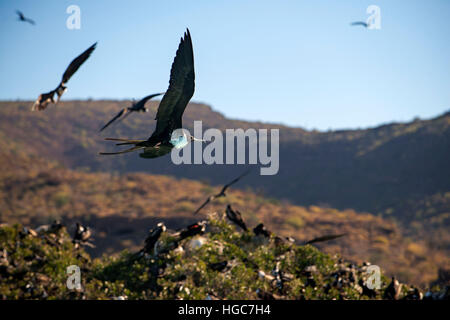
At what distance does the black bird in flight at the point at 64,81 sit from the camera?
745 cm

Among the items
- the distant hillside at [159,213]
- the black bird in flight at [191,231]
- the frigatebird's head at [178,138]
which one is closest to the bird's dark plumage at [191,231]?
the black bird in flight at [191,231]

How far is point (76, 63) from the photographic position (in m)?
7.49

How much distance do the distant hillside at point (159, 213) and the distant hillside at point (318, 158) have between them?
165 inches

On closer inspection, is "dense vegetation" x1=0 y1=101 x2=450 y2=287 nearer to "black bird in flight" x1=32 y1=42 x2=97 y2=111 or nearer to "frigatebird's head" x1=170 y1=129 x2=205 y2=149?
"black bird in flight" x1=32 y1=42 x2=97 y2=111

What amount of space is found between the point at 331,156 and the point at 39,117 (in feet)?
117

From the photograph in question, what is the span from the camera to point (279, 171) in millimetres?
46156

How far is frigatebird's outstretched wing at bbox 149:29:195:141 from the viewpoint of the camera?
5.18 meters

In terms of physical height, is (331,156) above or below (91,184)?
above

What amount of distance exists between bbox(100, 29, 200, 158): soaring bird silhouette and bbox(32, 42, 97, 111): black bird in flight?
2.81 metres

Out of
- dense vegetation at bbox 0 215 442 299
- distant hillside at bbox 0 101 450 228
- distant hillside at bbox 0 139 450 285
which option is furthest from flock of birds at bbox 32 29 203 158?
distant hillside at bbox 0 101 450 228
